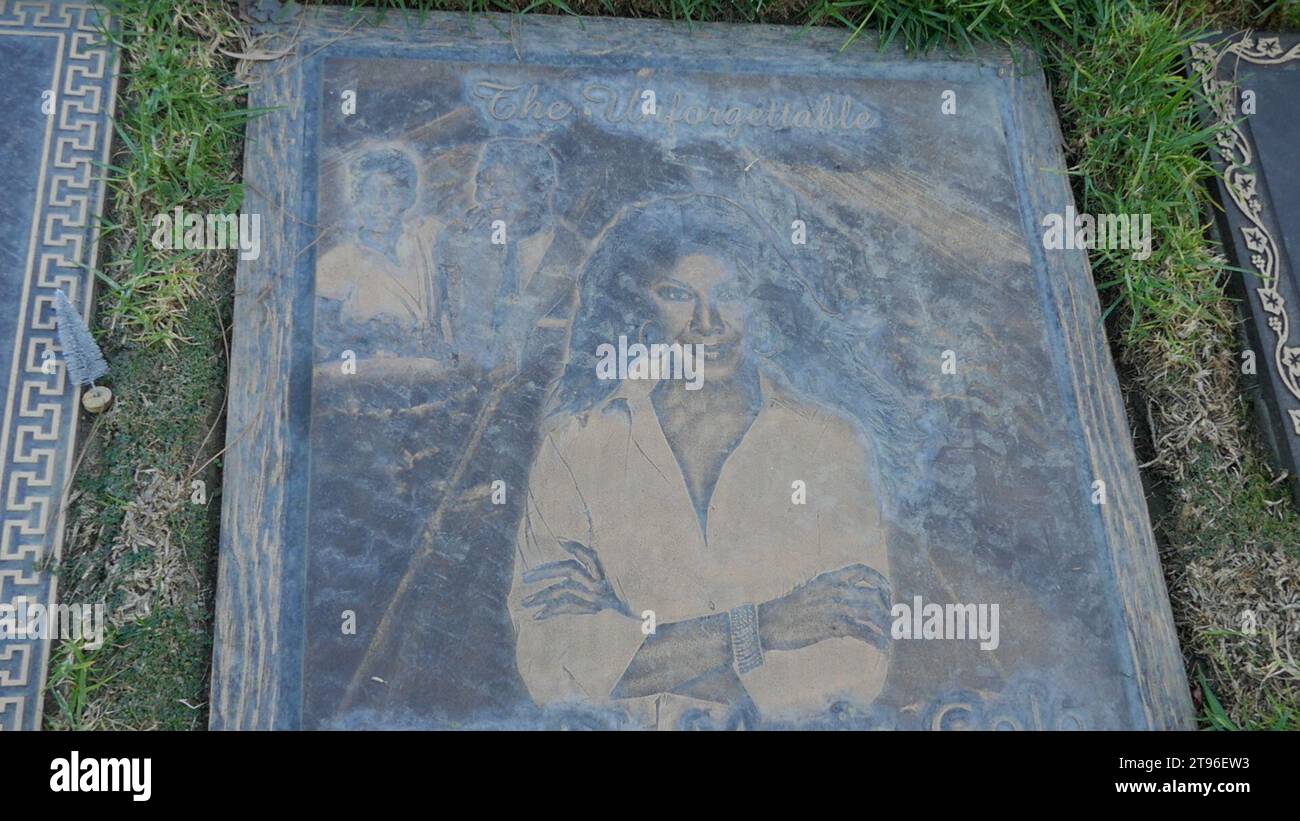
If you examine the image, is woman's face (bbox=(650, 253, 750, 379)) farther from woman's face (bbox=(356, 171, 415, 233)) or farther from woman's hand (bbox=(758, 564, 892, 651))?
woman's face (bbox=(356, 171, 415, 233))

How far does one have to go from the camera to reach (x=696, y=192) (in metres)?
2.80

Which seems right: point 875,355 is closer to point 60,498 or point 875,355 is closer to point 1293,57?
point 1293,57

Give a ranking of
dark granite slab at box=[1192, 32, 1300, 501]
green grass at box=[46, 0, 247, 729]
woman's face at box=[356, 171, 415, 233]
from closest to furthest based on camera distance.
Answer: green grass at box=[46, 0, 247, 729]
woman's face at box=[356, 171, 415, 233]
dark granite slab at box=[1192, 32, 1300, 501]

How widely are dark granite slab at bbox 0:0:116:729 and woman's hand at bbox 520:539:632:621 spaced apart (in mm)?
1093

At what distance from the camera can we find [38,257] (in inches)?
101

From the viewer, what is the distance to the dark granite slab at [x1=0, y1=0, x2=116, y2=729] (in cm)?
235

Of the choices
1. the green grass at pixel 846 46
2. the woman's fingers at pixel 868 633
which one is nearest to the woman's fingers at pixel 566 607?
the woman's fingers at pixel 868 633

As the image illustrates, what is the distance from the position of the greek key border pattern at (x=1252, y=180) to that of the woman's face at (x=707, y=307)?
145cm

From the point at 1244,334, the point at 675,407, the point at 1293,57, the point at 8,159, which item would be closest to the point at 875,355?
the point at 675,407

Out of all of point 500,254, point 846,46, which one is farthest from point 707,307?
point 846,46

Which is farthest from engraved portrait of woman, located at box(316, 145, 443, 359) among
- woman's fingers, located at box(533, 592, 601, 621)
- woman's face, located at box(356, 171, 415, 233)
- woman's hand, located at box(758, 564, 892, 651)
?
woman's hand, located at box(758, 564, 892, 651)

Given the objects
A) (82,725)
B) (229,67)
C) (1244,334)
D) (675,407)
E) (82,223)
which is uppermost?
(229,67)

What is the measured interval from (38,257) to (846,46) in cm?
226

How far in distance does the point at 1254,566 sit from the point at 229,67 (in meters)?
3.02
